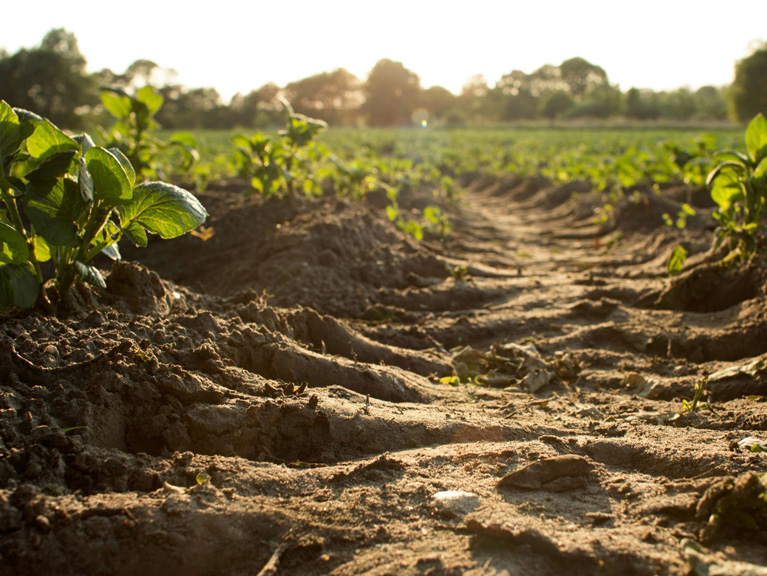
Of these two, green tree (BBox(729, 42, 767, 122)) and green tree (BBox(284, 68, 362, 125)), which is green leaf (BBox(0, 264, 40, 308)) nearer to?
green tree (BBox(729, 42, 767, 122))

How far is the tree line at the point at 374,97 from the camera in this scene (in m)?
38.1

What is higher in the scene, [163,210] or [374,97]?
[374,97]

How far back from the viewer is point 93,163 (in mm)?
1991

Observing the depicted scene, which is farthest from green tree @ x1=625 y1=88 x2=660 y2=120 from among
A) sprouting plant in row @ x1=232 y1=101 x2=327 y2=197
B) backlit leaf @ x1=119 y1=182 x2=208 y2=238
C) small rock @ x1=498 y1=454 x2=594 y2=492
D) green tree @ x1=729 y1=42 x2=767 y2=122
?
small rock @ x1=498 y1=454 x2=594 y2=492

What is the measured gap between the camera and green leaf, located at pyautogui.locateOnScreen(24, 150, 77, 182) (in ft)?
6.35

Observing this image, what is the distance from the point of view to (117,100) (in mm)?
4852

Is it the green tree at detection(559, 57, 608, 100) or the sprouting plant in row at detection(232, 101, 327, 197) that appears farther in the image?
the green tree at detection(559, 57, 608, 100)

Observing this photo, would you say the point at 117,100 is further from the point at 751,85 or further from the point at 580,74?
the point at 580,74

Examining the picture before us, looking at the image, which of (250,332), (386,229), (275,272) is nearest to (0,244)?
(250,332)

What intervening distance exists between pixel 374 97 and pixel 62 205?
71358 millimetres

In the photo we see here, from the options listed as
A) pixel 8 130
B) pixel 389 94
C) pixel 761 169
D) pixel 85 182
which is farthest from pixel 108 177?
pixel 389 94

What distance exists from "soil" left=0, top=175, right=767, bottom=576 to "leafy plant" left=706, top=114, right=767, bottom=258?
0.82 feet

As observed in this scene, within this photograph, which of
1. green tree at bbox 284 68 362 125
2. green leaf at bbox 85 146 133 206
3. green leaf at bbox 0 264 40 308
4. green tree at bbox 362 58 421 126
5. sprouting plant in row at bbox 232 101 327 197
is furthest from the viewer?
green tree at bbox 284 68 362 125

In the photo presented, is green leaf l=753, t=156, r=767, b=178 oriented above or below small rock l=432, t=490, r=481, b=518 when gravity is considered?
above
